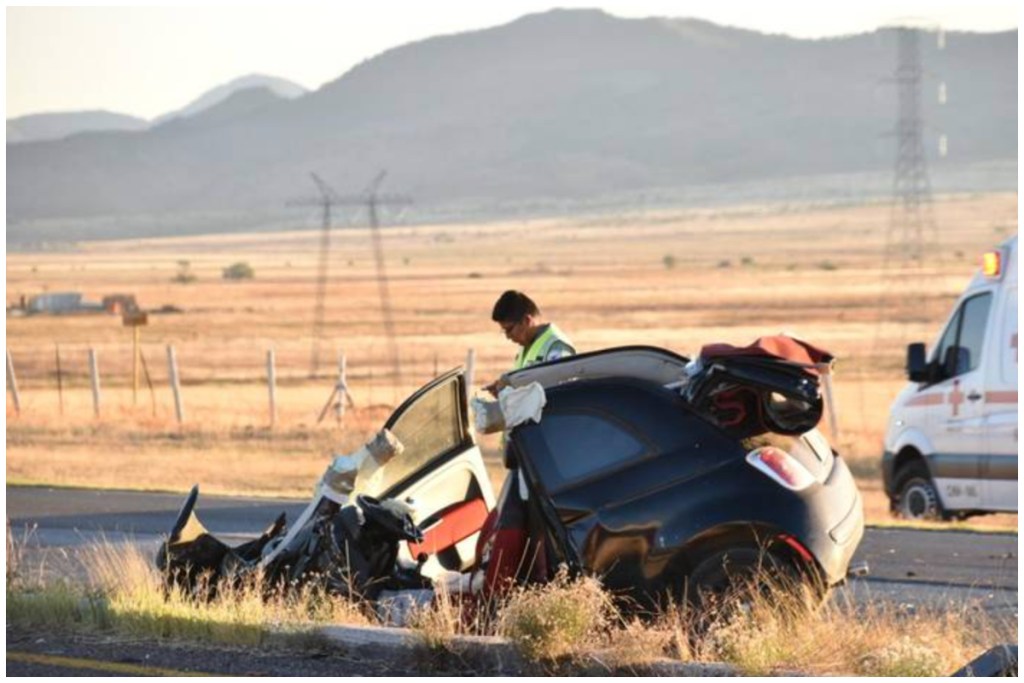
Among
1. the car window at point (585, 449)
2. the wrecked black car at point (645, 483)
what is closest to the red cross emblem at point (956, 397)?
the wrecked black car at point (645, 483)

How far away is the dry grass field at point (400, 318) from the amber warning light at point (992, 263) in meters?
3.57

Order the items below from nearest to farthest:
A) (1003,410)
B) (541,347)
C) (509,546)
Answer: (509,546) → (541,347) → (1003,410)

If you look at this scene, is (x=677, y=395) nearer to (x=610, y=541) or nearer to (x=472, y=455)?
(x=610, y=541)

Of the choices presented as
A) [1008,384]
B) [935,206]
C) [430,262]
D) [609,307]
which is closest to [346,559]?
[1008,384]

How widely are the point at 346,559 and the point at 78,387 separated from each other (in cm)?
3850

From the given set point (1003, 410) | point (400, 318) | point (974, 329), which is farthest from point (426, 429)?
point (400, 318)

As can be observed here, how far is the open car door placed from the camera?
11.1 m

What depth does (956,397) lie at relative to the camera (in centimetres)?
1845

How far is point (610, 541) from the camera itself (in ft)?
32.7

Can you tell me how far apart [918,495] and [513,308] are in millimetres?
8487

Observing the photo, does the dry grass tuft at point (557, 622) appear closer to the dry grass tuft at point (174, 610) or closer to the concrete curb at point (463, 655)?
the concrete curb at point (463, 655)

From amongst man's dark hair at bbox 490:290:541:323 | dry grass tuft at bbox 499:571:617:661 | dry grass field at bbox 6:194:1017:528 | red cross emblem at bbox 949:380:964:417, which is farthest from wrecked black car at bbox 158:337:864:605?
dry grass field at bbox 6:194:1017:528

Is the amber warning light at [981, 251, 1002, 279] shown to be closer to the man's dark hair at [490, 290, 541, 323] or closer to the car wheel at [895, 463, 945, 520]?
the car wheel at [895, 463, 945, 520]

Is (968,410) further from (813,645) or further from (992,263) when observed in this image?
(813,645)
